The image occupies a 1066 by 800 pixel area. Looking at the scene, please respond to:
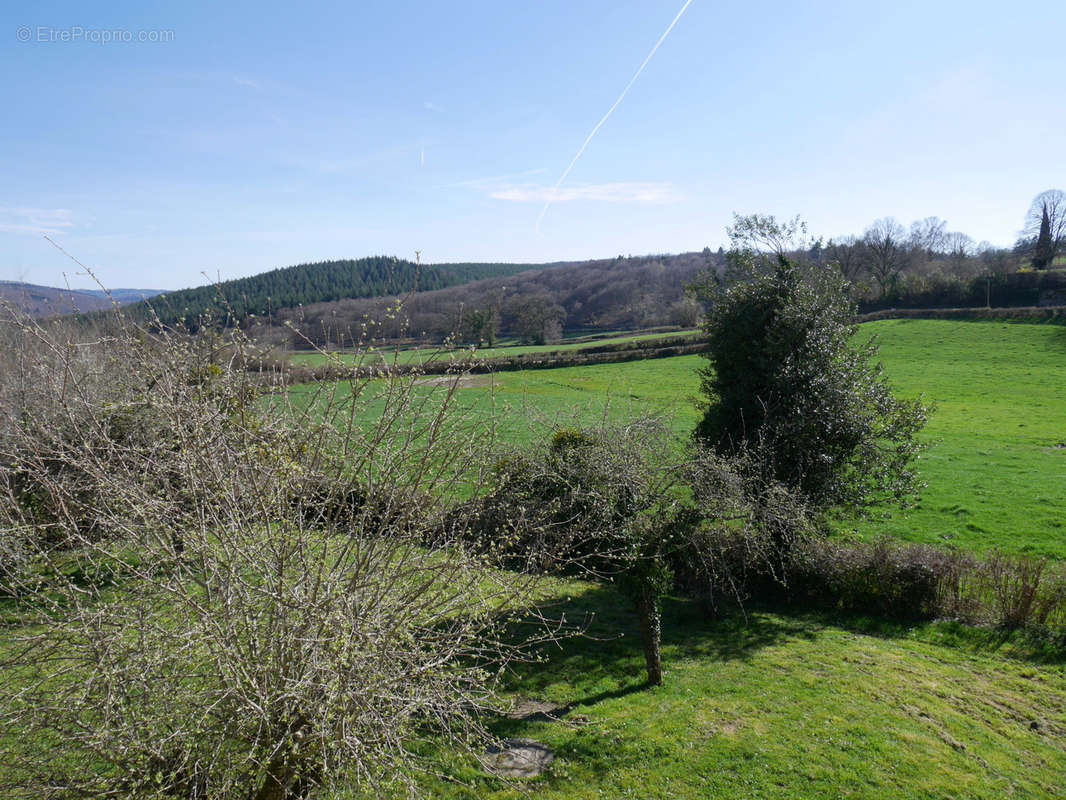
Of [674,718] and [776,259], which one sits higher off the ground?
[776,259]

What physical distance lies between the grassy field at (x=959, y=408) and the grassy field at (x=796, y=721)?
4.25 meters

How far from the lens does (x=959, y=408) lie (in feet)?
92.9

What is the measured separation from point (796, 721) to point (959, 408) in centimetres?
2661

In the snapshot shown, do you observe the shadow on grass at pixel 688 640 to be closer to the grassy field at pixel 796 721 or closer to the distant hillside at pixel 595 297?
the grassy field at pixel 796 721

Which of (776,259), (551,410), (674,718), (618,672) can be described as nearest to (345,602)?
(674,718)

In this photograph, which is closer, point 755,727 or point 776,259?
point 755,727

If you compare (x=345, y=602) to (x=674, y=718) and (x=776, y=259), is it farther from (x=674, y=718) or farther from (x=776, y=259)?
(x=776, y=259)

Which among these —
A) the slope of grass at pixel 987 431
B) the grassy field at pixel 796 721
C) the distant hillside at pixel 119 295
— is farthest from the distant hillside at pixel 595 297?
the distant hillside at pixel 119 295

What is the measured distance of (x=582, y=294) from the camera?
9131cm

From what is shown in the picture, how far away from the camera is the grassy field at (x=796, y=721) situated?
6.77 meters

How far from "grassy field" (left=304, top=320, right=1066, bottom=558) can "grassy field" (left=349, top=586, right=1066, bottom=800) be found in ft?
14.0

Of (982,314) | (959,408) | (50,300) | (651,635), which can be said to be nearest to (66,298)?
(651,635)

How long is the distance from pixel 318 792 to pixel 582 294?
8906cm

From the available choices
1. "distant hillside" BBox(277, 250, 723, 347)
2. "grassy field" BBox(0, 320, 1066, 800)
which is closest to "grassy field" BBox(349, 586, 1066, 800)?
"grassy field" BBox(0, 320, 1066, 800)
